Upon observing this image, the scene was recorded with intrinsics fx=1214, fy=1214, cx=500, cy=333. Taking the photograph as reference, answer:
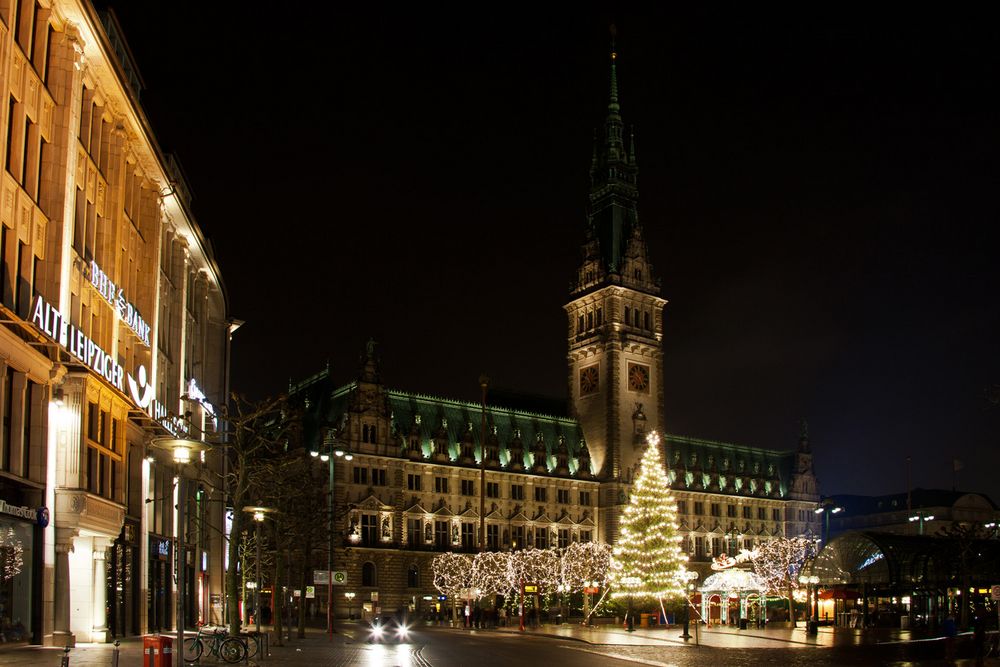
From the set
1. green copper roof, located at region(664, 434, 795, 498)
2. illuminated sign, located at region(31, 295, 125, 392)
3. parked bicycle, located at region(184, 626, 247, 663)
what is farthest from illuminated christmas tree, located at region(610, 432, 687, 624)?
green copper roof, located at region(664, 434, 795, 498)

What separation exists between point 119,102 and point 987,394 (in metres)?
32.6

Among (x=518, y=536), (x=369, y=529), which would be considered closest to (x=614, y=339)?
(x=518, y=536)

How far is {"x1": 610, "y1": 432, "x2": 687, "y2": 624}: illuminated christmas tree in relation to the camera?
81.4m

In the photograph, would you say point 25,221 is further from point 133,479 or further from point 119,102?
point 133,479

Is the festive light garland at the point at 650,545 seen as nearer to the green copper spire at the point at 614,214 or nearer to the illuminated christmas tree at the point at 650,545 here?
the illuminated christmas tree at the point at 650,545

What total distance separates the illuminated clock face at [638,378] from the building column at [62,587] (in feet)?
358

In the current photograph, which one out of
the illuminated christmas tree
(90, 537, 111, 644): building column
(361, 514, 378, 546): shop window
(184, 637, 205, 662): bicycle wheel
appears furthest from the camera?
(361, 514, 378, 546): shop window

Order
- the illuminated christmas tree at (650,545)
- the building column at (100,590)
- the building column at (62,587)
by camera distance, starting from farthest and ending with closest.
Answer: the illuminated christmas tree at (650,545), the building column at (100,590), the building column at (62,587)

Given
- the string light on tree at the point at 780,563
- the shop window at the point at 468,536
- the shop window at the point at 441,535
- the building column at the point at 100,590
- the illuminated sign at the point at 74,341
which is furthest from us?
the shop window at the point at 468,536

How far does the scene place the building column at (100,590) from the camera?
43781 mm

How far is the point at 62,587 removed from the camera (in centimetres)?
3816

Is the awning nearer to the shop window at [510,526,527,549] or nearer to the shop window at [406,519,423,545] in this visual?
the shop window at [406,519,423,545]

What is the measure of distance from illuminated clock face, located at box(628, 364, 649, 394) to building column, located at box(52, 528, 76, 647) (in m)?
109

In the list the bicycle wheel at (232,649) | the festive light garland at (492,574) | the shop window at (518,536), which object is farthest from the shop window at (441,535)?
the bicycle wheel at (232,649)
